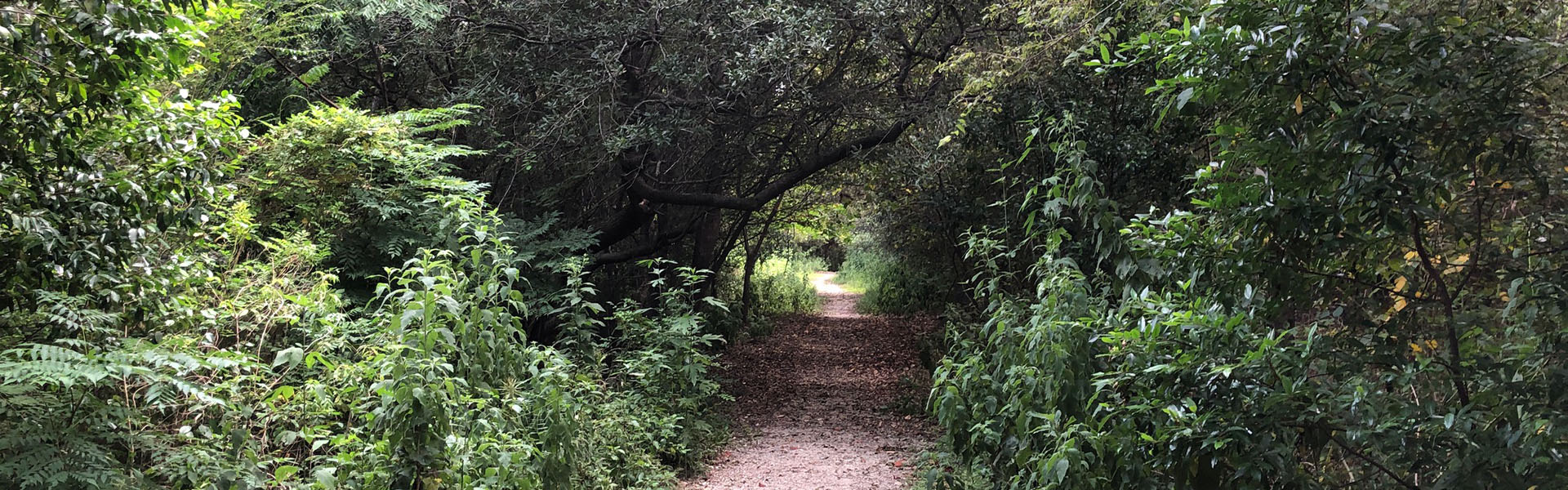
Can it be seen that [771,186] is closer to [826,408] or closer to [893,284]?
[826,408]

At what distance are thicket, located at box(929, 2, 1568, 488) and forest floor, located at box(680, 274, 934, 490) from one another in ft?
13.2

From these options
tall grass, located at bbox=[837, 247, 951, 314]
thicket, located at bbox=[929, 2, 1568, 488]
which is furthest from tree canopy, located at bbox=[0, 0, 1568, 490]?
tall grass, located at bbox=[837, 247, 951, 314]

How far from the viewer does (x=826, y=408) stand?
1026 cm

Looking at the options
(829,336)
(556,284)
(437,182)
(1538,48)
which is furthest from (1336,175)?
(829,336)

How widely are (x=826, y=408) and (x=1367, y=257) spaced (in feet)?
26.3

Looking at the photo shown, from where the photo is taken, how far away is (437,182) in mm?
6074

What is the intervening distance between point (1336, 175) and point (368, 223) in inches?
250

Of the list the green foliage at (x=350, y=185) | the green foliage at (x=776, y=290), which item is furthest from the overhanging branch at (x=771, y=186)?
the green foliage at (x=776, y=290)

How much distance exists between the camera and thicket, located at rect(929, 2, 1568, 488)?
215cm

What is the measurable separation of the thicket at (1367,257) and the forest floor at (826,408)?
403 cm

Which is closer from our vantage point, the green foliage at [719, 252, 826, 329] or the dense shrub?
the dense shrub

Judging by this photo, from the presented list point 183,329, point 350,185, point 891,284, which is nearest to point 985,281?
point 183,329

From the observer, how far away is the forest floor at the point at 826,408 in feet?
23.2

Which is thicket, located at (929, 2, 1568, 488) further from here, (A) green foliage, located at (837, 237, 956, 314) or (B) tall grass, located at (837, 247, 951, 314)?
(B) tall grass, located at (837, 247, 951, 314)
